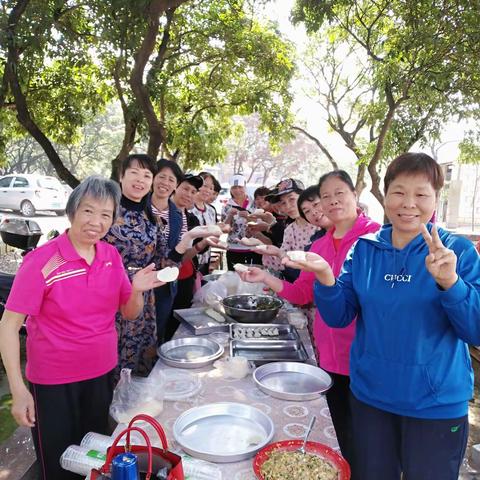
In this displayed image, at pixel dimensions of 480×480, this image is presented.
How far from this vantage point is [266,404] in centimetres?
180

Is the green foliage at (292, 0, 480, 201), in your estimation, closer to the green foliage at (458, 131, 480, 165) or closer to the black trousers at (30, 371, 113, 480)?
the green foliage at (458, 131, 480, 165)

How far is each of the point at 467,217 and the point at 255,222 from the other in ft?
62.1

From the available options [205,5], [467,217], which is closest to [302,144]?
[467,217]

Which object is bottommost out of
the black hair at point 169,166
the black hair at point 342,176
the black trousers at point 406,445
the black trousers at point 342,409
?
the black trousers at point 342,409

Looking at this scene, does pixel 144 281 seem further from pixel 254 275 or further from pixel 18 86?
pixel 18 86

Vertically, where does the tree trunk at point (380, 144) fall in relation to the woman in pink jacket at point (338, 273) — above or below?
above

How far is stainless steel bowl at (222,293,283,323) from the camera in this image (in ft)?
9.14

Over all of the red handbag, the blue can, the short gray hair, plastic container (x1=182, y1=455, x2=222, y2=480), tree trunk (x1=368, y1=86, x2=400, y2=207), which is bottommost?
plastic container (x1=182, y1=455, x2=222, y2=480)

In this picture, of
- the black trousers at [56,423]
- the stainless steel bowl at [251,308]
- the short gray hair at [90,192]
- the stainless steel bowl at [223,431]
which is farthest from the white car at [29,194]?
the stainless steel bowl at [223,431]

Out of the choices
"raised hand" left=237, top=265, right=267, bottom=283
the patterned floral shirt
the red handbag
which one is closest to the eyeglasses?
the patterned floral shirt

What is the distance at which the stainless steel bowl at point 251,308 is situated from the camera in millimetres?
2785

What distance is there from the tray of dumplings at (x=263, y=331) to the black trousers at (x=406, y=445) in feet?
2.69

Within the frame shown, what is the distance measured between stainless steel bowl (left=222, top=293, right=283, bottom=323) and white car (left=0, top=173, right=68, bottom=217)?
16.7 metres

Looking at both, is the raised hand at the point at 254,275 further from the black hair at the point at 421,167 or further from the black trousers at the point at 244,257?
the black trousers at the point at 244,257
